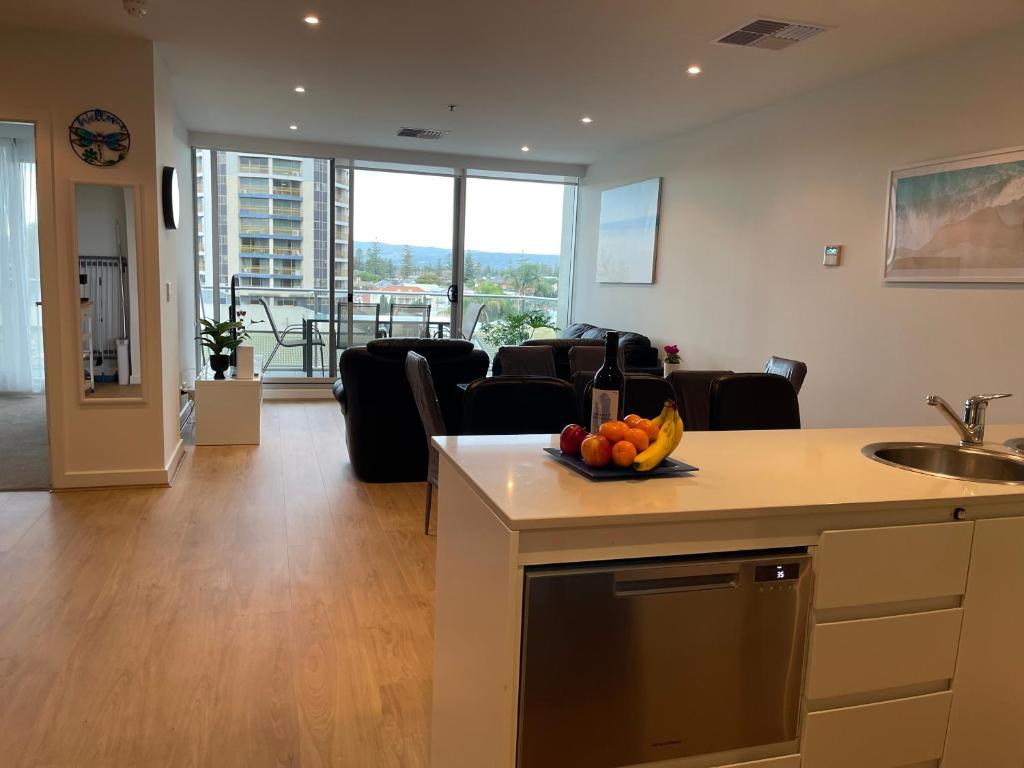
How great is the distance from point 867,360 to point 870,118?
1.49m

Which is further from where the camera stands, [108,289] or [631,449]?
[108,289]

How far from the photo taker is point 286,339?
26.8 ft

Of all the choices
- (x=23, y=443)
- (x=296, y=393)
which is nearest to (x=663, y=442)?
(x=23, y=443)

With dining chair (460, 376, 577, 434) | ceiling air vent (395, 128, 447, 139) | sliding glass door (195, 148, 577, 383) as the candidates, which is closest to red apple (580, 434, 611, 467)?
dining chair (460, 376, 577, 434)

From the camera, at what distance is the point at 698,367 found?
638 centimetres

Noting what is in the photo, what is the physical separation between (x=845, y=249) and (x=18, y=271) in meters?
7.48

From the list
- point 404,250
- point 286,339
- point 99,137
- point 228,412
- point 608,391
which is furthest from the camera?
point 404,250

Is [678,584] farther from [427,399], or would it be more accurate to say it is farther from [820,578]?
[427,399]

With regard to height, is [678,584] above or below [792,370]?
below

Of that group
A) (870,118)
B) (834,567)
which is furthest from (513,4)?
(834,567)

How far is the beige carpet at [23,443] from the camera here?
4582mm

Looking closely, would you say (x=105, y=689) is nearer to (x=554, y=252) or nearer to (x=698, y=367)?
(x=698, y=367)

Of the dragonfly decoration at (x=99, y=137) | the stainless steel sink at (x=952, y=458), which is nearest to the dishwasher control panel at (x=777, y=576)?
the stainless steel sink at (x=952, y=458)

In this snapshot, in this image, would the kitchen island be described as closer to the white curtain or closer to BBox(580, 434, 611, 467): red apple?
BBox(580, 434, 611, 467): red apple
